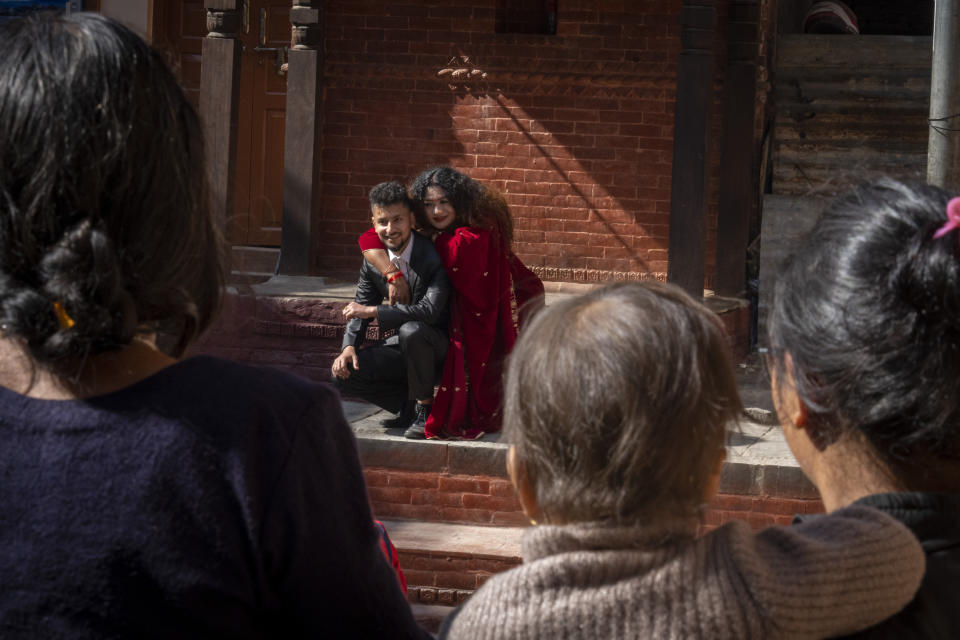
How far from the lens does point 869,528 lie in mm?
1299

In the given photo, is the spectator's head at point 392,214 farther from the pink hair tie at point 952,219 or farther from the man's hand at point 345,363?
the pink hair tie at point 952,219

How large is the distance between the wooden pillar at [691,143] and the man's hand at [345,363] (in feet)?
8.37

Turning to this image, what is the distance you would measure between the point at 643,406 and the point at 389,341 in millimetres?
5047

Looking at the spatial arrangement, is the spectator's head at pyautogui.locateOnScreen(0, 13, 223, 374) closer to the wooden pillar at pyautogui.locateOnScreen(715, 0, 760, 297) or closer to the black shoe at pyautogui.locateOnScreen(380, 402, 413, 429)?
the black shoe at pyautogui.locateOnScreen(380, 402, 413, 429)

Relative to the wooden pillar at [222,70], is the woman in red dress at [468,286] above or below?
below

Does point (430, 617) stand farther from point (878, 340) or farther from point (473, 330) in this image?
point (878, 340)

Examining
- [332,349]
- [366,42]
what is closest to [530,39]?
[366,42]

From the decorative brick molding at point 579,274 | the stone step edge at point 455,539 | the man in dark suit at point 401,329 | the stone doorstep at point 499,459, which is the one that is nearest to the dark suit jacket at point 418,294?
the man in dark suit at point 401,329

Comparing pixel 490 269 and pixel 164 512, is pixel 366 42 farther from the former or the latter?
pixel 164 512

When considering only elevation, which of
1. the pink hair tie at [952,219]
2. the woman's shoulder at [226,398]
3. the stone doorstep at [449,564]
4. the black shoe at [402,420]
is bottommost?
the stone doorstep at [449,564]

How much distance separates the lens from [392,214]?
6164 mm

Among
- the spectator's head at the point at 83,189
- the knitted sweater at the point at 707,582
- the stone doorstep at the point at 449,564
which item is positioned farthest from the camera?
the stone doorstep at the point at 449,564

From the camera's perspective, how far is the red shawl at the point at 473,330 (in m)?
6.18

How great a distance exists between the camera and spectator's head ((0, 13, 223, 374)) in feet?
3.72
